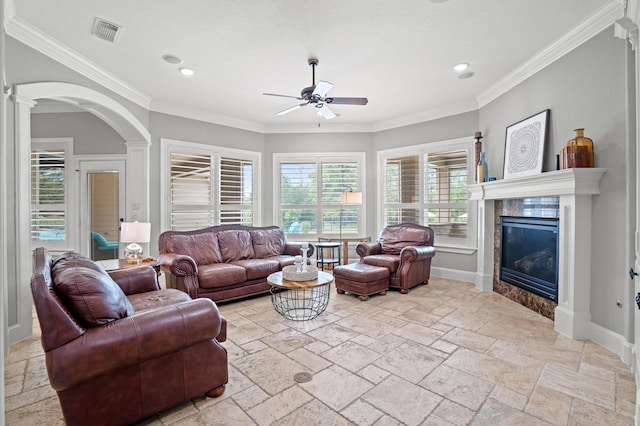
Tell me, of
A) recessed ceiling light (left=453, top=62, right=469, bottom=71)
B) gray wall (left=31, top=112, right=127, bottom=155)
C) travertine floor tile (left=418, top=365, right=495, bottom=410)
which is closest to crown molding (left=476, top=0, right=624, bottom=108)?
recessed ceiling light (left=453, top=62, right=469, bottom=71)

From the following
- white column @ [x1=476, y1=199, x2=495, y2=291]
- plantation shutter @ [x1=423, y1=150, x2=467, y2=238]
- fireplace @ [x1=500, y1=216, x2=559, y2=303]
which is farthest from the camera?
plantation shutter @ [x1=423, y1=150, x2=467, y2=238]

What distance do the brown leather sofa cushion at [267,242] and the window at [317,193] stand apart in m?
1.12

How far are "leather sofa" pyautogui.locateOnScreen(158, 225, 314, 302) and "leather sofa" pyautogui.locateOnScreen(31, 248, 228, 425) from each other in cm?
182

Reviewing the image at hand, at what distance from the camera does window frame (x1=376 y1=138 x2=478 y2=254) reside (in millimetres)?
5250

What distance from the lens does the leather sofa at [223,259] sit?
3.96m

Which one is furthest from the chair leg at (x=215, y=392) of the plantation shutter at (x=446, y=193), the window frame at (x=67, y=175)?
the window frame at (x=67, y=175)

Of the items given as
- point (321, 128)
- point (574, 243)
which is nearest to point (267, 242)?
point (321, 128)

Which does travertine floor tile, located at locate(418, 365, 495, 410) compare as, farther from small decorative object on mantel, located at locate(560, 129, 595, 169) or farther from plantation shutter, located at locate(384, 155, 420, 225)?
plantation shutter, located at locate(384, 155, 420, 225)

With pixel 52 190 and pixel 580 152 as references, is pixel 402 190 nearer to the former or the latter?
pixel 580 152

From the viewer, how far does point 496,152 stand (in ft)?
15.3

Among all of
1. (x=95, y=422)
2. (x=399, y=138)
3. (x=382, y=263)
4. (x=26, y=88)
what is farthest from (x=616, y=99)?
(x=26, y=88)

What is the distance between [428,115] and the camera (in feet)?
18.7

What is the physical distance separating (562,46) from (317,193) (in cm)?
435

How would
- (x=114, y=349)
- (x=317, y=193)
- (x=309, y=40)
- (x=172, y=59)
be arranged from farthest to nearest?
(x=317, y=193) → (x=172, y=59) → (x=309, y=40) → (x=114, y=349)
